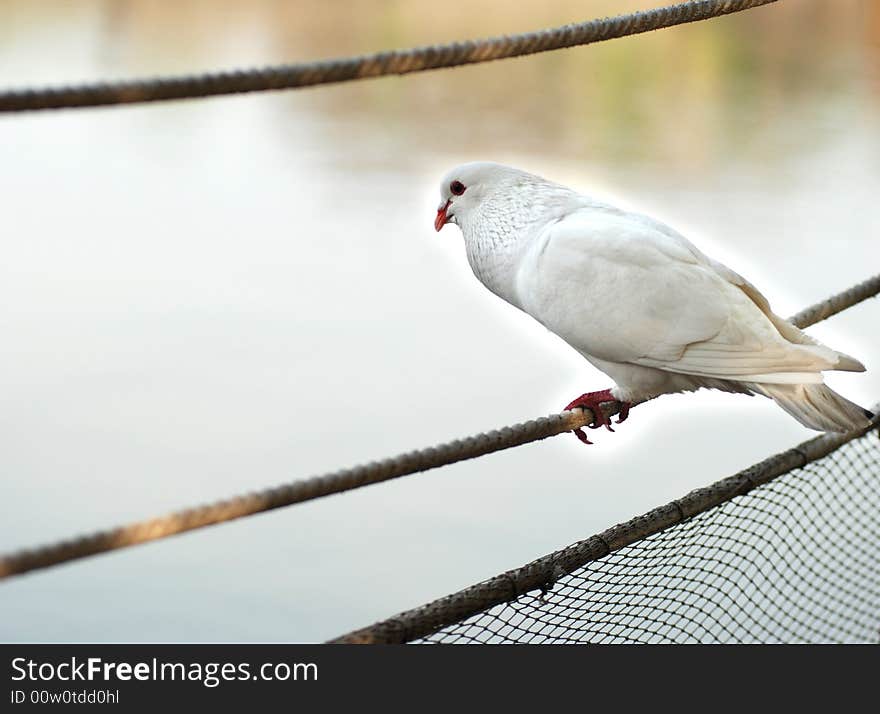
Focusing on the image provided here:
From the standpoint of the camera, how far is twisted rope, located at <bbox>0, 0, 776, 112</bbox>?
0.93 metres

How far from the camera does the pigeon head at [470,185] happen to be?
181 cm

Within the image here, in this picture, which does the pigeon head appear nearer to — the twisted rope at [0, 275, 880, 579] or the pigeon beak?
the pigeon beak

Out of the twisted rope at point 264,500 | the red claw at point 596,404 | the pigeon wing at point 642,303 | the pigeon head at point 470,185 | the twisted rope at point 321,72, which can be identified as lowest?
the twisted rope at point 264,500

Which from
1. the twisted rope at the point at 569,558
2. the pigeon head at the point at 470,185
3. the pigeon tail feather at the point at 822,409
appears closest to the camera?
the twisted rope at the point at 569,558

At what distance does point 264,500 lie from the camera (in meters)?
1.08

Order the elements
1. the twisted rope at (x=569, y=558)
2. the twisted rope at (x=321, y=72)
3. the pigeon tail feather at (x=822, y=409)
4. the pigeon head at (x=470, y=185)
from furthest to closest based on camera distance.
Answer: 1. the pigeon head at (x=470, y=185)
2. the pigeon tail feather at (x=822, y=409)
3. the twisted rope at (x=569, y=558)
4. the twisted rope at (x=321, y=72)

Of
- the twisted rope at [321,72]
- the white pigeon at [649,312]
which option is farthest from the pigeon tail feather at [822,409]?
the twisted rope at [321,72]

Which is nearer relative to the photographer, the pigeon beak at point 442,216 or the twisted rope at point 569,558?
the twisted rope at point 569,558

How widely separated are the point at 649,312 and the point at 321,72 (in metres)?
0.72

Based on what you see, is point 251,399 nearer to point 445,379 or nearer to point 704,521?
point 445,379

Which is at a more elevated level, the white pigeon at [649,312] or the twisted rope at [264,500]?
the white pigeon at [649,312]

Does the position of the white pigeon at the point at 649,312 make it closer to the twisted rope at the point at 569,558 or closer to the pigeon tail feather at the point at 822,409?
the pigeon tail feather at the point at 822,409

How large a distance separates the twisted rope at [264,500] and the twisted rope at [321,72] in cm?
29

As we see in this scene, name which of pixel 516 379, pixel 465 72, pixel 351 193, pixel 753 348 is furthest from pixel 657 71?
pixel 753 348
